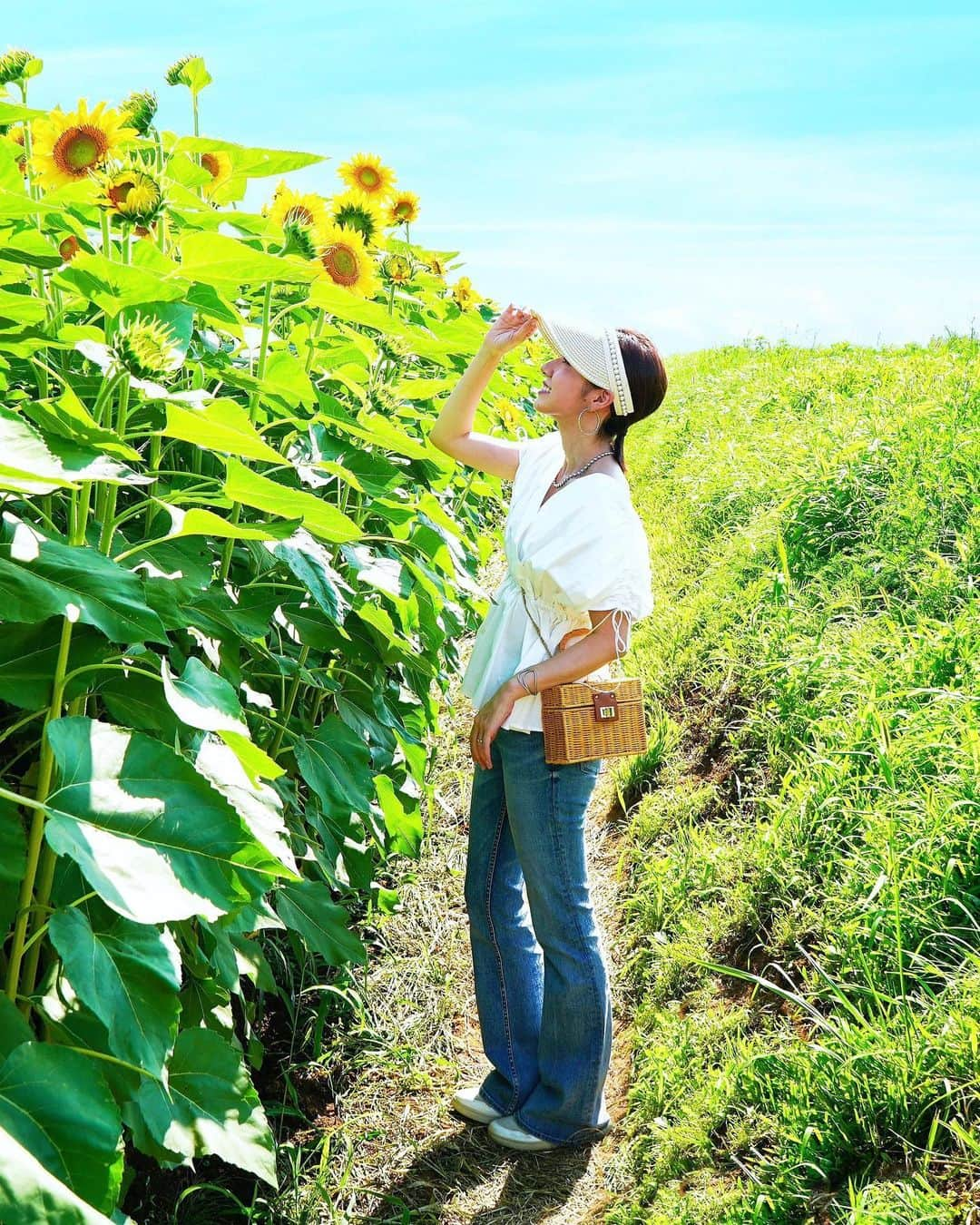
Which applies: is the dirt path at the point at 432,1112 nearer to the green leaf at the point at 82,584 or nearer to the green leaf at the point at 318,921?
the green leaf at the point at 318,921

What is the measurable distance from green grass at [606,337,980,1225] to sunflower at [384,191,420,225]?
1.53 m

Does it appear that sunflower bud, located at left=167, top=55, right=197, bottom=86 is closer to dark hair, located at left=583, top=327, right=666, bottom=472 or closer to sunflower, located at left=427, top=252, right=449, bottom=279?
dark hair, located at left=583, top=327, right=666, bottom=472

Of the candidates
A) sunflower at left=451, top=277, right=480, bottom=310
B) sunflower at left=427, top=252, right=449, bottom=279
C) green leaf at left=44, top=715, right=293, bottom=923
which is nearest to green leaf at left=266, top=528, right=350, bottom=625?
green leaf at left=44, top=715, right=293, bottom=923

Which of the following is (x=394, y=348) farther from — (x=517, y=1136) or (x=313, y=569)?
(x=517, y=1136)

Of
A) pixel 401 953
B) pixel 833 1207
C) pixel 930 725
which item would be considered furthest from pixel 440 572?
pixel 833 1207

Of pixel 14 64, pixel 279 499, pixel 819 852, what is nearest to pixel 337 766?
pixel 279 499

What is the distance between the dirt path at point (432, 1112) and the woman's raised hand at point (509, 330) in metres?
1.42

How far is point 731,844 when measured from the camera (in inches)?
120

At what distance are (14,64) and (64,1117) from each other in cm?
157

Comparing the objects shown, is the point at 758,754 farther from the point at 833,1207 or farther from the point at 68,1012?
the point at 68,1012

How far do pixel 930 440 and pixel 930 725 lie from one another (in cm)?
195

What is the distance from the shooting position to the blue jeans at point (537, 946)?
2400mm

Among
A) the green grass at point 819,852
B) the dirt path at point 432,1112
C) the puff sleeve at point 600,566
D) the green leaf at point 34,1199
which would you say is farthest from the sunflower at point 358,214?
the green leaf at point 34,1199

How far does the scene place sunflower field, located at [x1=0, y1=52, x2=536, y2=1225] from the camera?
1.23 m
